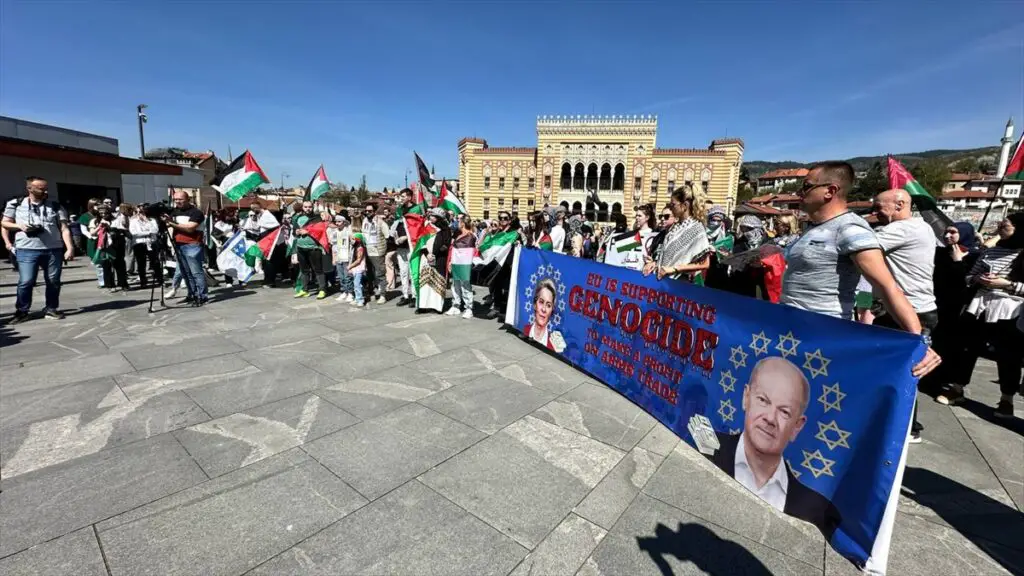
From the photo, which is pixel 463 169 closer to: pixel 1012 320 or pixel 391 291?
pixel 391 291

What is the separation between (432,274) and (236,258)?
4.78 metres

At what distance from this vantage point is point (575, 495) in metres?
2.71

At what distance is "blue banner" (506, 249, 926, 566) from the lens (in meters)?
2.17

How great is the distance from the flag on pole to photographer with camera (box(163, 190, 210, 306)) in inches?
41.5

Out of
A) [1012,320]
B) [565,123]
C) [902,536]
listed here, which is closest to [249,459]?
[902,536]

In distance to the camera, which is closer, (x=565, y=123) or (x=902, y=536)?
(x=902, y=536)

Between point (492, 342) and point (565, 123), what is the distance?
59.6 meters

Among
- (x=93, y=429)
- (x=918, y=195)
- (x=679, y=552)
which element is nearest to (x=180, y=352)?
(x=93, y=429)

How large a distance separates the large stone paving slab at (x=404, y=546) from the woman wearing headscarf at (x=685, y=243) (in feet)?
8.32

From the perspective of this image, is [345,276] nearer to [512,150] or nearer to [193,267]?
[193,267]

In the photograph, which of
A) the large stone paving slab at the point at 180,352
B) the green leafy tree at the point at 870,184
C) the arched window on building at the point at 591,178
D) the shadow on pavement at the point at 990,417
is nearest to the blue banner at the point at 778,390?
the shadow on pavement at the point at 990,417

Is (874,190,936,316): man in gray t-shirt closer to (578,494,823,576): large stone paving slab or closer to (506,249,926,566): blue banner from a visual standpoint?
(506,249,926,566): blue banner

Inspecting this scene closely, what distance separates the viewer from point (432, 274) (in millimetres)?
7637

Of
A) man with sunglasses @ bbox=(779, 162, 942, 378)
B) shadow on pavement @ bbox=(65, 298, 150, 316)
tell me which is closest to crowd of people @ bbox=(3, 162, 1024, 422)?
man with sunglasses @ bbox=(779, 162, 942, 378)
